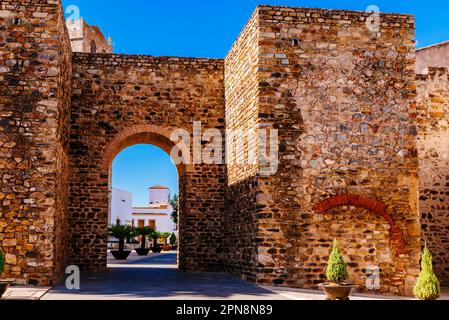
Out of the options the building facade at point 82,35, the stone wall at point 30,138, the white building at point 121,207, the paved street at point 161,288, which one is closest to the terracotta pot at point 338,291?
the paved street at point 161,288

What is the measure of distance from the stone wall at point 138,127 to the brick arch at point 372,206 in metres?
3.96

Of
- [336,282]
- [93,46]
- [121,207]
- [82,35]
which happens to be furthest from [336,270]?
[121,207]

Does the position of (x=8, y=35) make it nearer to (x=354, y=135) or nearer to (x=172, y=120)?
(x=172, y=120)

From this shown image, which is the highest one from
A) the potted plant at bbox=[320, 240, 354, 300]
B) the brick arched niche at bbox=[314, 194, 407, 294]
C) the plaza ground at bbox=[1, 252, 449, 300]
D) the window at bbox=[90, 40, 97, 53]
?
Answer: the window at bbox=[90, 40, 97, 53]

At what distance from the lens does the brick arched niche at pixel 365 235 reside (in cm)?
1127

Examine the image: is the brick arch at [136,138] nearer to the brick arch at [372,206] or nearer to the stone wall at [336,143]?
the stone wall at [336,143]

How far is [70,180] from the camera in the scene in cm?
1395

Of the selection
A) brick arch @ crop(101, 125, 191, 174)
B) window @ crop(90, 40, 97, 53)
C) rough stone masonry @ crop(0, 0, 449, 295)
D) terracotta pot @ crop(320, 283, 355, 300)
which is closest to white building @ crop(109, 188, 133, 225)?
window @ crop(90, 40, 97, 53)

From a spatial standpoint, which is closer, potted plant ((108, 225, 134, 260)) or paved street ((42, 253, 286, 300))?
paved street ((42, 253, 286, 300))

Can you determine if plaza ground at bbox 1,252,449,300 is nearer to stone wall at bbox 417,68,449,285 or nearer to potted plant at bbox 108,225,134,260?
stone wall at bbox 417,68,449,285

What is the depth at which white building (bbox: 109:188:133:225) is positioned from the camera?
3981cm

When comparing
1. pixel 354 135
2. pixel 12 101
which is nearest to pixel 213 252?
pixel 354 135

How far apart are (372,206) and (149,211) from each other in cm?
4077

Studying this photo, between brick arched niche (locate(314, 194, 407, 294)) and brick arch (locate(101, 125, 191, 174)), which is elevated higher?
brick arch (locate(101, 125, 191, 174))
